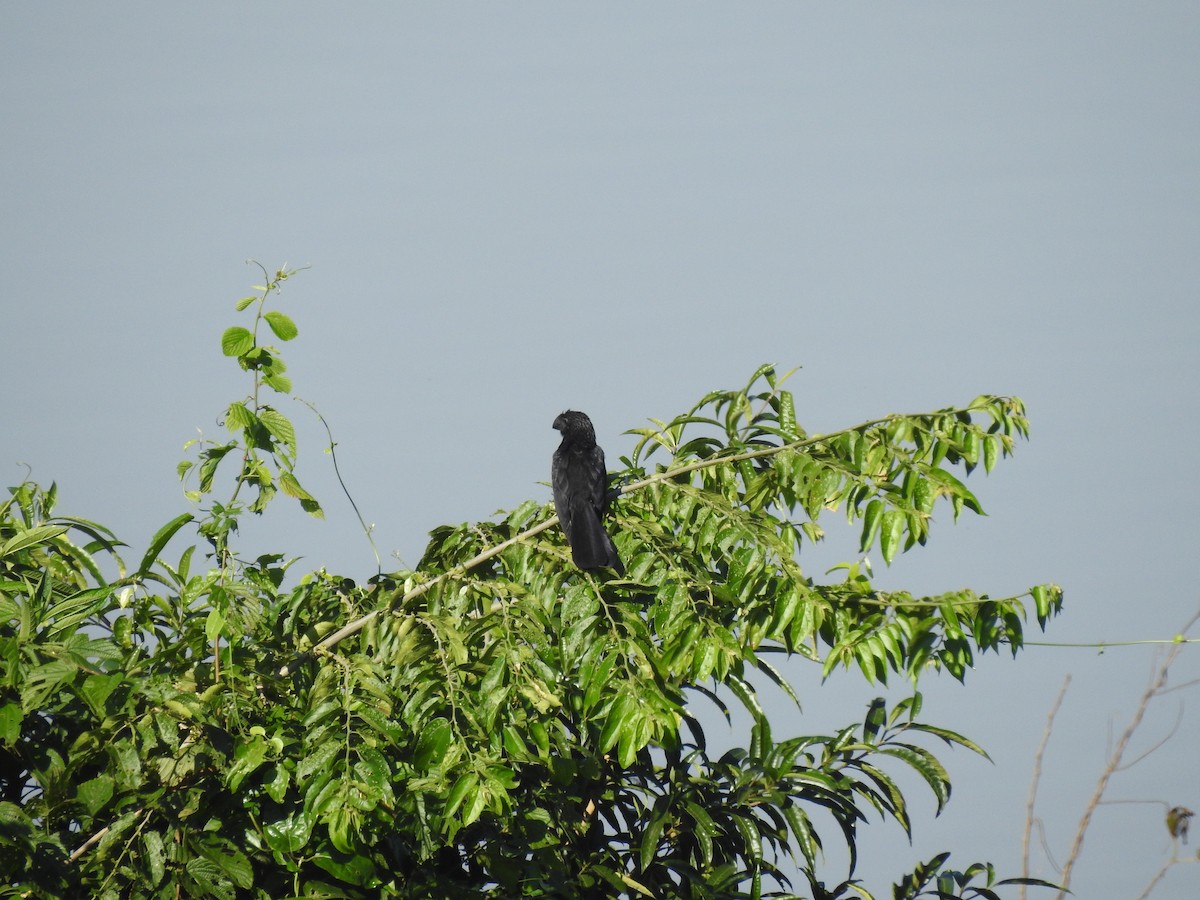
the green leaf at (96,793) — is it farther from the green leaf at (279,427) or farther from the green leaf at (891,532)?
the green leaf at (891,532)

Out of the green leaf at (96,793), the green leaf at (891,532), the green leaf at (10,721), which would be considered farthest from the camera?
the green leaf at (891,532)

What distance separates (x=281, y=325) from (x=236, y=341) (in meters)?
0.17

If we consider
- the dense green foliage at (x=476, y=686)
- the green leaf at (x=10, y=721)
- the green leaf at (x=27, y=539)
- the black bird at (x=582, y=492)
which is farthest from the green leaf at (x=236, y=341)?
the green leaf at (x=10, y=721)

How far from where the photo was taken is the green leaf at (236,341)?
443 cm

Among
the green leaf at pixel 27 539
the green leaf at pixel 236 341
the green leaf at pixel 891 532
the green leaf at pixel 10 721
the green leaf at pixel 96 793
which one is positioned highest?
the green leaf at pixel 236 341

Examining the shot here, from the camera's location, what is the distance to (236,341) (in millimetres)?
4465

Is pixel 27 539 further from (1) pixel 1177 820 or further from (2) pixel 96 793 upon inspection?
(1) pixel 1177 820

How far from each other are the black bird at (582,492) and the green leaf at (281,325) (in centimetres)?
121

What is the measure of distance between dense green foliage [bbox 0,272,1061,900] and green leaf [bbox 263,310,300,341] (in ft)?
0.03

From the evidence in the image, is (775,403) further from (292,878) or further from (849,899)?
(292,878)

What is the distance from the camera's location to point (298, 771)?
3.14 metres

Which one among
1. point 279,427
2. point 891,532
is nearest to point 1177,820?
point 891,532

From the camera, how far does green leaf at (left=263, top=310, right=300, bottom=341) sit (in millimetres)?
4523

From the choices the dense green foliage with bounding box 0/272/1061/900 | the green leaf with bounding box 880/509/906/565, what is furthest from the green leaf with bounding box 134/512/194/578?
the green leaf with bounding box 880/509/906/565
